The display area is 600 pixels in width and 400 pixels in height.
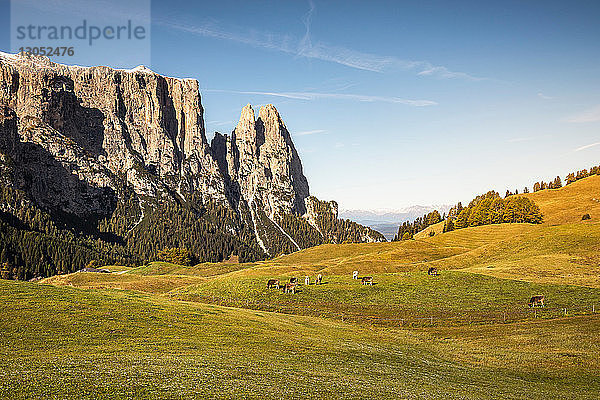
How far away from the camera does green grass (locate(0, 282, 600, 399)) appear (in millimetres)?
19969

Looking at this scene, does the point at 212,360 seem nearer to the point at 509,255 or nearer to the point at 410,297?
the point at 410,297

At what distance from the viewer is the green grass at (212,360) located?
1997 cm

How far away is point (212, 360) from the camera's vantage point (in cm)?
2588

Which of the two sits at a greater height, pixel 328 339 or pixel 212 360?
pixel 212 360

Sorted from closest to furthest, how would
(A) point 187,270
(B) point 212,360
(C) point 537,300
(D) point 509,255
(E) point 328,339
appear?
(B) point 212,360, (E) point 328,339, (C) point 537,300, (D) point 509,255, (A) point 187,270

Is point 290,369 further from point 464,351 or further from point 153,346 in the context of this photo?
point 464,351

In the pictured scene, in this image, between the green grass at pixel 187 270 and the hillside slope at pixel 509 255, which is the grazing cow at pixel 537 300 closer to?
the hillside slope at pixel 509 255

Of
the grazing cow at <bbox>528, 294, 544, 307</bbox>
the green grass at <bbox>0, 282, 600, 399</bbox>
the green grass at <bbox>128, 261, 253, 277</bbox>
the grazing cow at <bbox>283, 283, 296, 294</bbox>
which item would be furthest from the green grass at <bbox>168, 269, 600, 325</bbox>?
the green grass at <bbox>128, 261, 253, 277</bbox>

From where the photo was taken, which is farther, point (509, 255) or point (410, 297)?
point (509, 255)

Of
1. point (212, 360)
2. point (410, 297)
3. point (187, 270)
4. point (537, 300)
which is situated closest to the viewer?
point (212, 360)

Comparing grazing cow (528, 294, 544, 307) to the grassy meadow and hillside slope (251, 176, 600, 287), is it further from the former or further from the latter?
hillside slope (251, 176, 600, 287)

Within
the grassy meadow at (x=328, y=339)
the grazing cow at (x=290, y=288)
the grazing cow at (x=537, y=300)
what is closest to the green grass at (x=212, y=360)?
the grassy meadow at (x=328, y=339)

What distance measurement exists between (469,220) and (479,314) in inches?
5269

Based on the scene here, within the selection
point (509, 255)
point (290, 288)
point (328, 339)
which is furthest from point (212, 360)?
point (509, 255)
